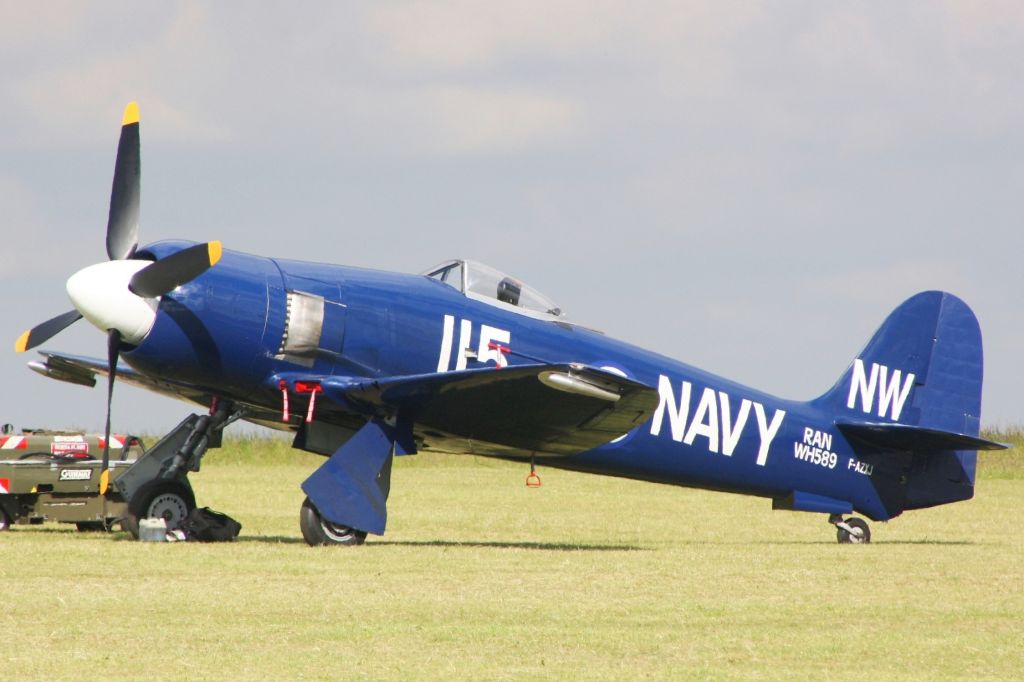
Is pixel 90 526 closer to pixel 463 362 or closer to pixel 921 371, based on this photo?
pixel 463 362

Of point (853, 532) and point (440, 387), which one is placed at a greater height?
point (440, 387)

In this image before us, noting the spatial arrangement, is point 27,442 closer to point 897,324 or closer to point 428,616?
point 428,616

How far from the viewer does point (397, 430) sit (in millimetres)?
12086

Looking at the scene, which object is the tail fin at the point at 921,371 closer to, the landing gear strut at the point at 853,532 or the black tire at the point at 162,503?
the landing gear strut at the point at 853,532

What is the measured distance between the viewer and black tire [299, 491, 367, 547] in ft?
37.7

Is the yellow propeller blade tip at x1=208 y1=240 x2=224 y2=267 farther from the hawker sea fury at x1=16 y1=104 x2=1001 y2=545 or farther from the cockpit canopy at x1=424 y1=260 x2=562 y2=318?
the cockpit canopy at x1=424 y1=260 x2=562 y2=318

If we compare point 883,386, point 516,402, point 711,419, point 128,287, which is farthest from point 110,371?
point 883,386

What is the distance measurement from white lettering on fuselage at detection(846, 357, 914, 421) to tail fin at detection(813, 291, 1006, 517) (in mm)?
12

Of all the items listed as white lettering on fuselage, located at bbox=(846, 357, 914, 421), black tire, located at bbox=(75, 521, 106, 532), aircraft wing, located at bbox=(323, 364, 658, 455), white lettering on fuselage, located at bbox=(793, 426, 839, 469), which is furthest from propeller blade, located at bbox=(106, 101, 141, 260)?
white lettering on fuselage, located at bbox=(846, 357, 914, 421)

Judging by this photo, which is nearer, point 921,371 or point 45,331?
point 45,331

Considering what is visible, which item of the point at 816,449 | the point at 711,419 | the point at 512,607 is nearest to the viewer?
the point at 512,607

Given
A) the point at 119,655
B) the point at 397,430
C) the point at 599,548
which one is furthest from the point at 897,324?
the point at 119,655

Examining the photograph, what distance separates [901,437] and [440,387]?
5.93 metres

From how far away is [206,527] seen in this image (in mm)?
12273
